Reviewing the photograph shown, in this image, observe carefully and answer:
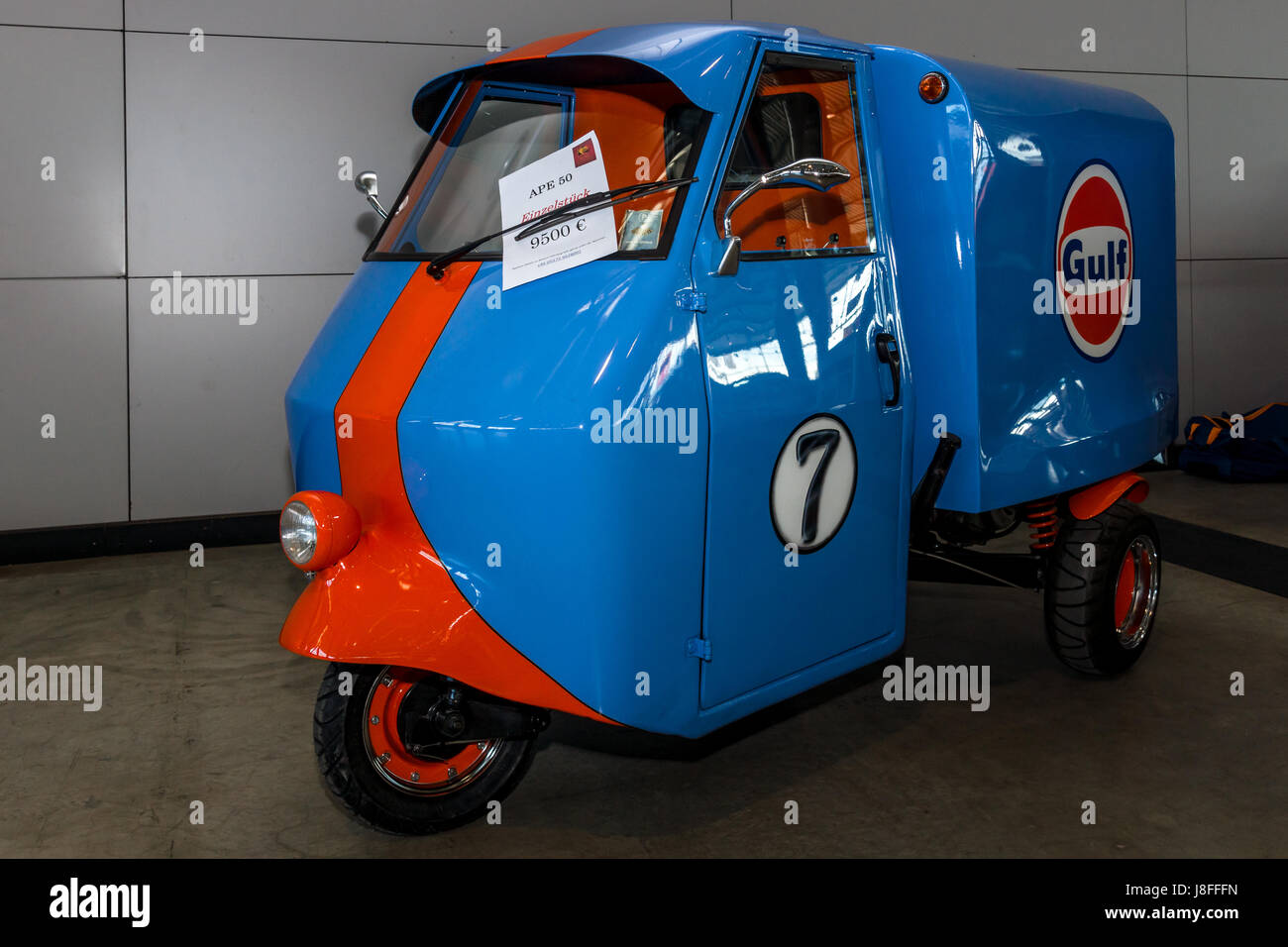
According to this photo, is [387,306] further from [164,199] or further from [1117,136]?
[164,199]

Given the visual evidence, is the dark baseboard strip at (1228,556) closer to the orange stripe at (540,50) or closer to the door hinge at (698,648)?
the door hinge at (698,648)

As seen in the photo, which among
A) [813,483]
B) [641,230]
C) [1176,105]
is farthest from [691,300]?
[1176,105]

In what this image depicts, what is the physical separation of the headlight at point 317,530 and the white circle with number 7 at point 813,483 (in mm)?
1013

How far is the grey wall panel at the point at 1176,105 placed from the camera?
303 inches

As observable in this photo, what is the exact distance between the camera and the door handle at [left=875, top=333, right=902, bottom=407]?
9.98 ft

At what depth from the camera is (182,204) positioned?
5.94 meters

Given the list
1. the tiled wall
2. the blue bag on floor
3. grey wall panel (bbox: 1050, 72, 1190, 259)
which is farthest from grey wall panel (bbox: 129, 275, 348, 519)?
the blue bag on floor

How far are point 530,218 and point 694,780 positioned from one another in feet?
5.32

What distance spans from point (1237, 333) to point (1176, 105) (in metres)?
1.68

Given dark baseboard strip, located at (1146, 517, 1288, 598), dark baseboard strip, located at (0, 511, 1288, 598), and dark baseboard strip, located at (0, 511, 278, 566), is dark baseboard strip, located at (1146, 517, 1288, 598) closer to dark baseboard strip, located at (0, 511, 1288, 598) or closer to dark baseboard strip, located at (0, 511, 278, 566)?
dark baseboard strip, located at (0, 511, 1288, 598)

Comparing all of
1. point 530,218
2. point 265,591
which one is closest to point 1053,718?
point 530,218

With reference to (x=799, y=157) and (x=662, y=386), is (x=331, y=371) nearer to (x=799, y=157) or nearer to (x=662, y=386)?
(x=662, y=386)

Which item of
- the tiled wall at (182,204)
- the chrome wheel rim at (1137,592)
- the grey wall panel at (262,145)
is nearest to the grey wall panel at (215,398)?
the tiled wall at (182,204)

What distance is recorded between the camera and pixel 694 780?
10.5ft
